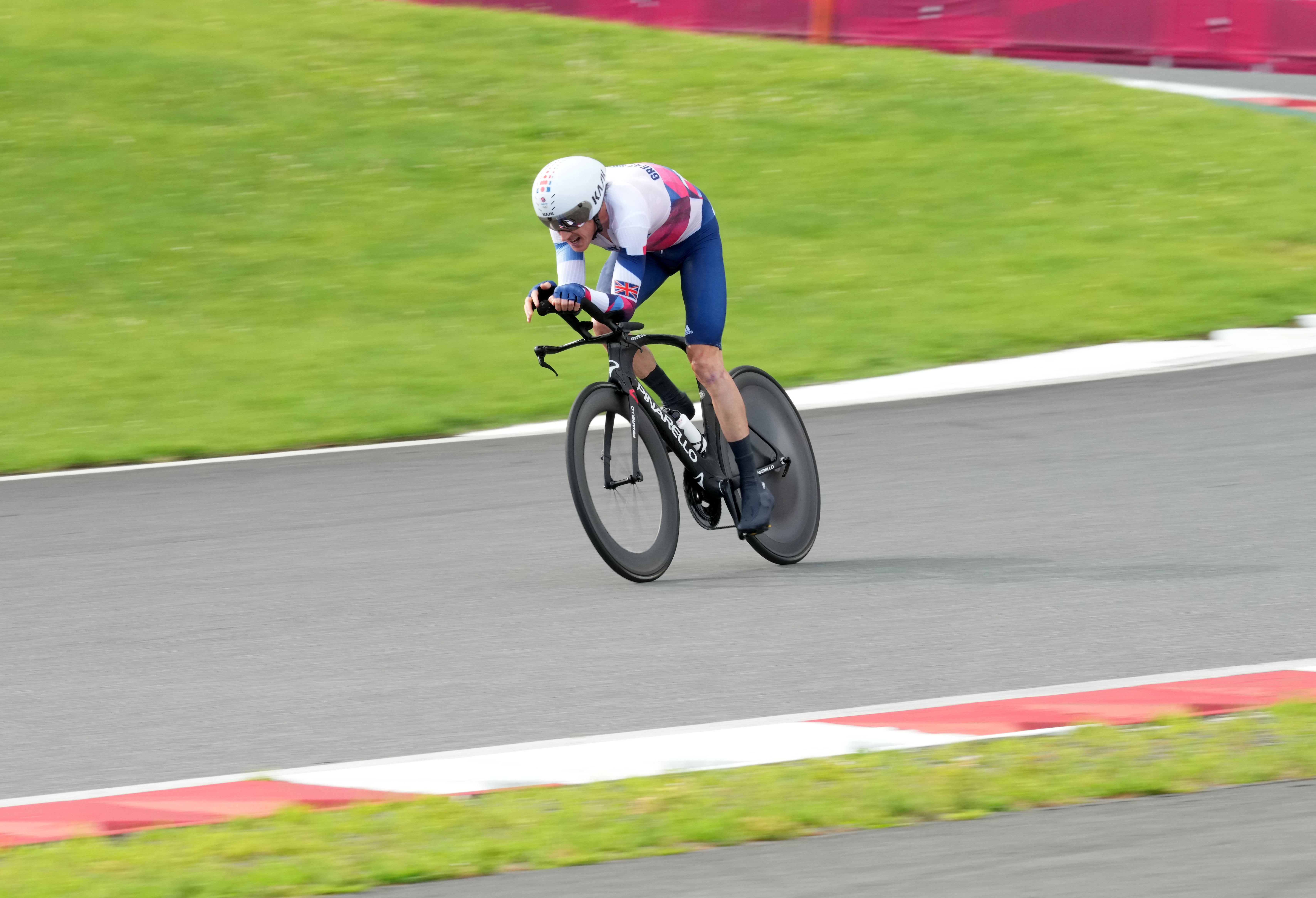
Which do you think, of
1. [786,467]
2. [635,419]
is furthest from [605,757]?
[786,467]

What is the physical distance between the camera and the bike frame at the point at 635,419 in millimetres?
6496

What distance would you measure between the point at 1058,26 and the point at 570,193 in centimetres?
1986

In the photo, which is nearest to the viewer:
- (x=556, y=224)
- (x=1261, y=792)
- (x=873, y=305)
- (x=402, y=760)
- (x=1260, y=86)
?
(x=1261, y=792)

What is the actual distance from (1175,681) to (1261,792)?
962 millimetres

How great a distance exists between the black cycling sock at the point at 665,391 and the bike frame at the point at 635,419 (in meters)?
0.07

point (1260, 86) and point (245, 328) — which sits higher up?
point (1260, 86)

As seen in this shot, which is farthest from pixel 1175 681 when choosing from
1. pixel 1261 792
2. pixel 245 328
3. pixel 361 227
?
pixel 361 227

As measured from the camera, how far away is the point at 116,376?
1211cm

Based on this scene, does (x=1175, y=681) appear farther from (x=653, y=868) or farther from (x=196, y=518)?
(x=196, y=518)

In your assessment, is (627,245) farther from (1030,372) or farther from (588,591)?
(1030,372)

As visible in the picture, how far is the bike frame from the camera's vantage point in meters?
6.50

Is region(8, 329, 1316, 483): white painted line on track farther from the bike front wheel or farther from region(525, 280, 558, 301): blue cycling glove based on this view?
region(525, 280, 558, 301): blue cycling glove

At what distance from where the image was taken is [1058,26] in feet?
79.7

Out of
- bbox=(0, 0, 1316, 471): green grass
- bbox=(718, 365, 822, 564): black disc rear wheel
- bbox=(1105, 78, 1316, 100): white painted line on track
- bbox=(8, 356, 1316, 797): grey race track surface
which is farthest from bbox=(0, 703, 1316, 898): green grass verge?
bbox=(1105, 78, 1316, 100): white painted line on track
